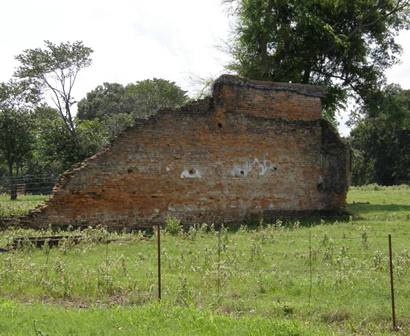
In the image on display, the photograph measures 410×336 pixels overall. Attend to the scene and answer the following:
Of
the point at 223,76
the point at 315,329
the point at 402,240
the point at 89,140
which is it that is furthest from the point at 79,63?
the point at 315,329

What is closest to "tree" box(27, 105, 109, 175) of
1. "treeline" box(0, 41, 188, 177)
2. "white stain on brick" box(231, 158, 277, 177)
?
"treeline" box(0, 41, 188, 177)

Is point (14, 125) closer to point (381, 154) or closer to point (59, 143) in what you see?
point (59, 143)

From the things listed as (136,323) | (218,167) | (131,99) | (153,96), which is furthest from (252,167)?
(131,99)

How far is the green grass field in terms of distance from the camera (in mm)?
6469

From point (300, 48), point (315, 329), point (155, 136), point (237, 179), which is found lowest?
point (315, 329)

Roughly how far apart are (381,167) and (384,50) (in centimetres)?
3214

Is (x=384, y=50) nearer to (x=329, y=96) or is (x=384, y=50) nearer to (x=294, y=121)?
(x=329, y=96)

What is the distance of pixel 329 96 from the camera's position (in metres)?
29.0

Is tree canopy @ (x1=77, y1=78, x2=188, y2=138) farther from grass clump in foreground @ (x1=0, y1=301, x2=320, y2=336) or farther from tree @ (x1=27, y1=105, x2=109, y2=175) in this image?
grass clump in foreground @ (x1=0, y1=301, x2=320, y2=336)

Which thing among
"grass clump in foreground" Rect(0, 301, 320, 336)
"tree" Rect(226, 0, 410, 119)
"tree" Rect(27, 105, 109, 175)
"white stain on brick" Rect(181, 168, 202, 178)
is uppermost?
"tree" Rect(226, 0, 410, 119)

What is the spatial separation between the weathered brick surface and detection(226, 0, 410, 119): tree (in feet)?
29.8

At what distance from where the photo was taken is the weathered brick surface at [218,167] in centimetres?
1526

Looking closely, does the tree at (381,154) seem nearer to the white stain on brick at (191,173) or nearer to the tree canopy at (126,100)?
the tree canopy at (126,100)

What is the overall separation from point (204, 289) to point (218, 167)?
29.7 ft
